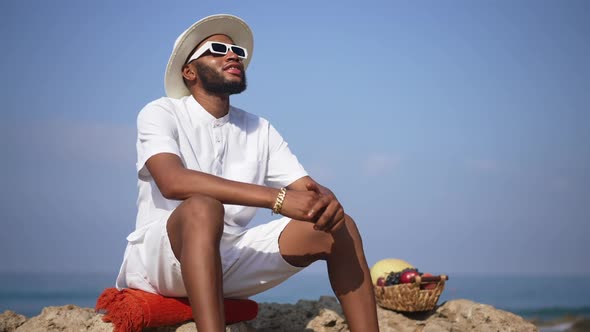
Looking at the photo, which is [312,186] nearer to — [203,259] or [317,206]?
[317,206]

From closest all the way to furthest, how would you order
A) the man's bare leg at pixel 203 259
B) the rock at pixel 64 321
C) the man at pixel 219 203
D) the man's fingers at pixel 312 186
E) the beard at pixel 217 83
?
the man's bare leg at pixel 203 259 → the man at pixel 219 203 → the man's fingers at pixel 312 186 → the rock at pixel 64 321 → the beard at pixel 217 83

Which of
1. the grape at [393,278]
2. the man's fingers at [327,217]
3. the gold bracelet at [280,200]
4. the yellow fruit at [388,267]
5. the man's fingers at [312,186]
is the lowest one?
the grape at [393,278]

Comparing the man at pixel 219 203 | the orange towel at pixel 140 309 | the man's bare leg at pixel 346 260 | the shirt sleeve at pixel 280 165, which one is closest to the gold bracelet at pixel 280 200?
the man at pixel 219 203

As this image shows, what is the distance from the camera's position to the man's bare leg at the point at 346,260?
357cm

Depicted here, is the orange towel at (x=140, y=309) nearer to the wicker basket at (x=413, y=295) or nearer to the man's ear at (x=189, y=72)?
the man's ear at (x=189, y=72)

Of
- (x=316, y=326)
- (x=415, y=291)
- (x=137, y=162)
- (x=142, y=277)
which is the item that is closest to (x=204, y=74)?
(x=137, y=162)

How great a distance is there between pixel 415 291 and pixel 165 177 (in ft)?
9.71

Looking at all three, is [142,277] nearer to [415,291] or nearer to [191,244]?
[191,244]

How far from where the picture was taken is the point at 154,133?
3.63 meters

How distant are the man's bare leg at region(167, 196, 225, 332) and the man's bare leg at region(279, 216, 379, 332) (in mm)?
647

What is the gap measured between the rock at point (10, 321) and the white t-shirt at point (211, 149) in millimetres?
1337

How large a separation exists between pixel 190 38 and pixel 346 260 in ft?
6.34

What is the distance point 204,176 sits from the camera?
329 cm

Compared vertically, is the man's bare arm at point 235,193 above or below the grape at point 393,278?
above
